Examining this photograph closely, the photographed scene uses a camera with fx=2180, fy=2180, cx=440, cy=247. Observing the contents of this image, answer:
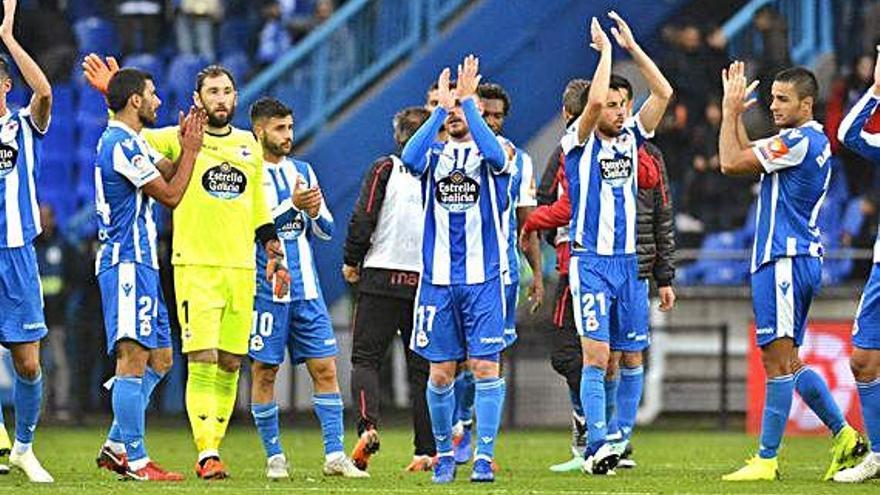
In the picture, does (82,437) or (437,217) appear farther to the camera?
(82,437)

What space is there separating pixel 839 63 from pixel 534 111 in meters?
3.39

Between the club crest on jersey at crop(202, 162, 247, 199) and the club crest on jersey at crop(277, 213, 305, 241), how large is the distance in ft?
2.20

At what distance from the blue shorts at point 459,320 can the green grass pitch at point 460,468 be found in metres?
0.79

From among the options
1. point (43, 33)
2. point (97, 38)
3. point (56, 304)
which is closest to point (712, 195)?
point (56, 304)

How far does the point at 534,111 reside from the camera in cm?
2306

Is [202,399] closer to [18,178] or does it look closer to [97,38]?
[18,178]

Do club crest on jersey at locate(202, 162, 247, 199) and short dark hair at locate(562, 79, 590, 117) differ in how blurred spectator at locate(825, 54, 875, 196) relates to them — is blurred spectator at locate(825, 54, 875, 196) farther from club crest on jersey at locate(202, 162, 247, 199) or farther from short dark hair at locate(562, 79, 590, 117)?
club crest on jersey at locate(202, 162, 247, 199)

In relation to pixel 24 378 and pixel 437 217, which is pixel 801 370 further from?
pixel 24 378

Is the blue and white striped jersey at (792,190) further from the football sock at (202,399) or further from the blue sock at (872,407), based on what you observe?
the football sock at (202,399)

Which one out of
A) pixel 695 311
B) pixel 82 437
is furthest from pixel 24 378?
pixel 695 311

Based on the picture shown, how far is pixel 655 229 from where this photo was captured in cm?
1503

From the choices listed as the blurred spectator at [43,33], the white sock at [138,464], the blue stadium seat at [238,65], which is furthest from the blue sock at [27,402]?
the blurred spectator at [43,33]

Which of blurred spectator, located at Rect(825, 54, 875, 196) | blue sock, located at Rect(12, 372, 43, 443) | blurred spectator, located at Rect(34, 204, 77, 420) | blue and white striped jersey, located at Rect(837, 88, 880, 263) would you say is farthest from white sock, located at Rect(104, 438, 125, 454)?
blurred spectator, located at Rect(825, 54, 875, 196)

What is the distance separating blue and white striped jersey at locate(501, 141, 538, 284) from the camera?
14224 millimetres
